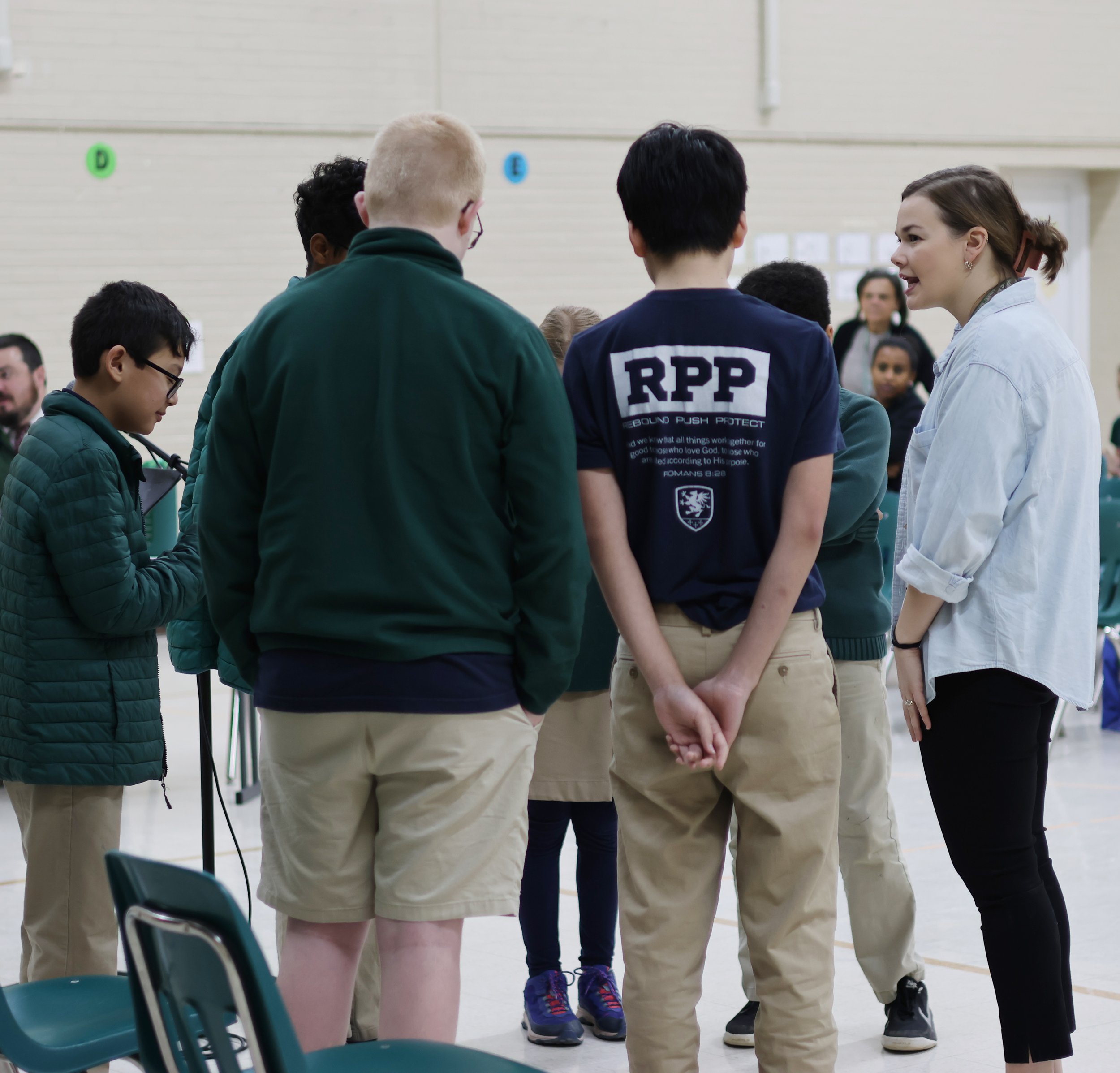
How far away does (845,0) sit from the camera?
1005 centimetres

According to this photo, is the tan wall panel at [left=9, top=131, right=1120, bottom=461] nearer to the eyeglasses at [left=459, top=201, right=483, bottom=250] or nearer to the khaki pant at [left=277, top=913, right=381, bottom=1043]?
the khaki pant at [left=277, top=913, right=381, bottom=1043]

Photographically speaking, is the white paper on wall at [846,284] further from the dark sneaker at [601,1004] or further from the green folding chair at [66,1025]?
the green folding chair at [66,1025]

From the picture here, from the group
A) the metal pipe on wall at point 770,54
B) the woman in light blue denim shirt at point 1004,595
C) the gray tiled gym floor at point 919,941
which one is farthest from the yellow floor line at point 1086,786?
the metal pipe on wall at point 770,54

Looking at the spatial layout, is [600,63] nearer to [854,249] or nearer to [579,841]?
[854,249]

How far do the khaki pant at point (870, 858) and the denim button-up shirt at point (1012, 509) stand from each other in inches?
26.4

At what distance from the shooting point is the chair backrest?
1.41 metres

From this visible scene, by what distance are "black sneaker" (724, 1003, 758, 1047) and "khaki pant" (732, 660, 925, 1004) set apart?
0.04 m

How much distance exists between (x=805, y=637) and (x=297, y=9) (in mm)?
7752

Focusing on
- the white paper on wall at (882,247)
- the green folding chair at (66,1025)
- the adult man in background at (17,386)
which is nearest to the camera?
the green folding chair at (66,1025)

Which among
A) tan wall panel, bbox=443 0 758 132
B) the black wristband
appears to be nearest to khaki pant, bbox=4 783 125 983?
the black wristband

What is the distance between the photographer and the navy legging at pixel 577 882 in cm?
299

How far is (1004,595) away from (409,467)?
0.92 meters

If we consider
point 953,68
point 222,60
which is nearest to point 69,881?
point 222,60

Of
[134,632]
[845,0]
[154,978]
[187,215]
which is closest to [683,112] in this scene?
[845,0]
